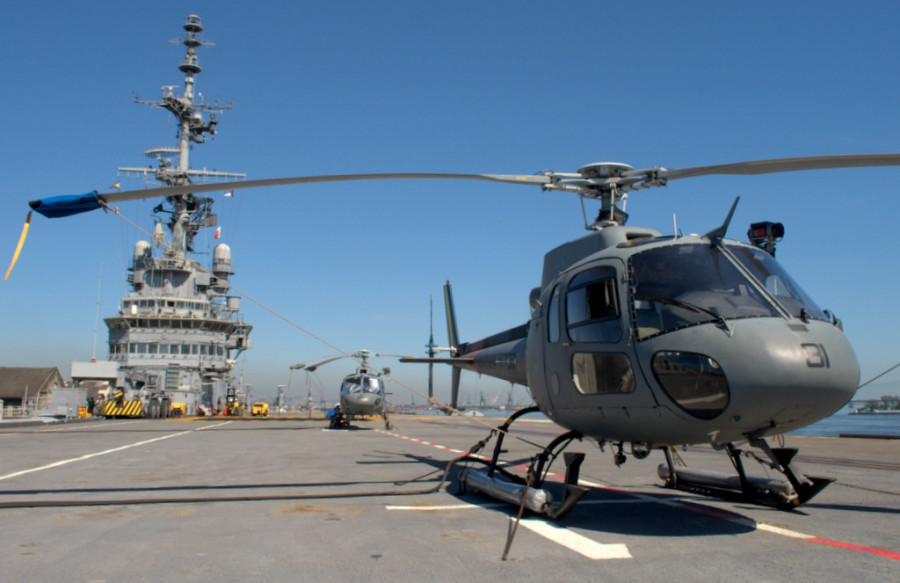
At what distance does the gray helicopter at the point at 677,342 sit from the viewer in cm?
545

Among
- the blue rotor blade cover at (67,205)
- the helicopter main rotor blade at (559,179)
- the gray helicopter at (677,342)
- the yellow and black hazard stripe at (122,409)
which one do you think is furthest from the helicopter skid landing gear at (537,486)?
the yellow and black hazard stripe at (122,409)

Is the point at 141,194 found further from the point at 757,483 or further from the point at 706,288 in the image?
the point at 757,483

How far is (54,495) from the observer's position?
8531mm

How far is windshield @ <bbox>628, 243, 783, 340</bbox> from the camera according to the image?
19.1 feet

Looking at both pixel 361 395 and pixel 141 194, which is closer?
pixel 141 194

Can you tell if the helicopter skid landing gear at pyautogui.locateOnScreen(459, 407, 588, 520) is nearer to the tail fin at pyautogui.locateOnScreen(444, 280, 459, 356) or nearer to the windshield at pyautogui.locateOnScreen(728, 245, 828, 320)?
the windshield at pyautogui.locateOnScreen(728, 245, 828, 320)

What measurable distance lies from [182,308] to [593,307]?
48.5 meters

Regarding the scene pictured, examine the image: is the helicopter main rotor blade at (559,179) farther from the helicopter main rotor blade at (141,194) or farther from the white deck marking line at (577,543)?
the white deck marking line at (577,543)

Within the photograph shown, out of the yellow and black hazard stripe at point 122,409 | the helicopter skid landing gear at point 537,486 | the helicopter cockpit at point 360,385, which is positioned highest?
the helicopter cockpit at point 360,385

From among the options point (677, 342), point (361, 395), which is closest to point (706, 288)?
point (677, 342)

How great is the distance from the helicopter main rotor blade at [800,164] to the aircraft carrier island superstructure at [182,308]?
1687 inches

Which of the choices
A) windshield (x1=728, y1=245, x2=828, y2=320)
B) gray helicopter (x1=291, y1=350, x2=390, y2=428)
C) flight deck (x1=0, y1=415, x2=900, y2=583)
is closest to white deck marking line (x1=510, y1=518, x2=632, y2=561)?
flight deck (x1=0, y1=415, x2=900, y2=583)

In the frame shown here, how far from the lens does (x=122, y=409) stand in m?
38.0

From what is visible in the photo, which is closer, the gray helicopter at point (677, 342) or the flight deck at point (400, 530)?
the flight deck at point (400, 530)
